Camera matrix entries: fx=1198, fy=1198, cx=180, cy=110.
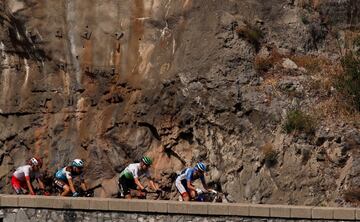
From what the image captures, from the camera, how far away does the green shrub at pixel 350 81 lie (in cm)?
3316

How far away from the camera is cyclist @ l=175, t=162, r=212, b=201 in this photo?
28094 mm

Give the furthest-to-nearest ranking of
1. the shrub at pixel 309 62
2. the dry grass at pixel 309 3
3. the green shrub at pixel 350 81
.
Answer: the dry grass at pixel 309 3, the shrub at pixel 309 62, the green shrub at pixel 350 81

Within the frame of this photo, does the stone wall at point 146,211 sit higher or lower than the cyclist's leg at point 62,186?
higher

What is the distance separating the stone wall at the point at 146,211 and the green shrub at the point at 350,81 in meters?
8.61

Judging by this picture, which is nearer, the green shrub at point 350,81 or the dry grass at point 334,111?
the dry grass at point 334,111

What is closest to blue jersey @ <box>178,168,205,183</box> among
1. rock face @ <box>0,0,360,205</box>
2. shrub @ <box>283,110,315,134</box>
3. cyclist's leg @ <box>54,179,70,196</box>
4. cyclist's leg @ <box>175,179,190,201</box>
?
cyclist's leg @ <box>175,179,190,201</box>

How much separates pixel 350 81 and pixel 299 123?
2195mm

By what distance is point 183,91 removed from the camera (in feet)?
111

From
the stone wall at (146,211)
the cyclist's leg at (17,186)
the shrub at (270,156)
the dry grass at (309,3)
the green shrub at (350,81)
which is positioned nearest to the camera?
the stone wall at (146,211)

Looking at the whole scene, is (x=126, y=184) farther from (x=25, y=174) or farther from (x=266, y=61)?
(x=266, y=61)

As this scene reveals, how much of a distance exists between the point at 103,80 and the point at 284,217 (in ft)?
39.0

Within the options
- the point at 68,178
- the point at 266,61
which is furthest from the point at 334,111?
the point at 68,178

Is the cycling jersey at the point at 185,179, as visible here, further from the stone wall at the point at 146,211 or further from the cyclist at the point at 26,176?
the cyclist at the point at 26,176

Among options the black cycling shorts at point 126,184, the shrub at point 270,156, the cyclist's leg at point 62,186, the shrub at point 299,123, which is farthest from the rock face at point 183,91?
the cyclist's leg at point 62,186
